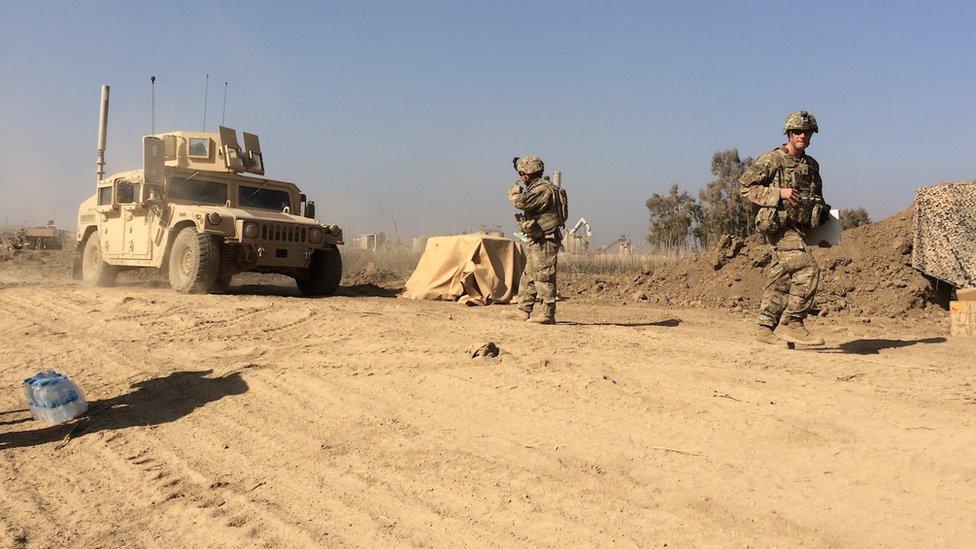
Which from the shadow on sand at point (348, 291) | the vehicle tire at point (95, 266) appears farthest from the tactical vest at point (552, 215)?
the vehicle tire at point (95, 266)

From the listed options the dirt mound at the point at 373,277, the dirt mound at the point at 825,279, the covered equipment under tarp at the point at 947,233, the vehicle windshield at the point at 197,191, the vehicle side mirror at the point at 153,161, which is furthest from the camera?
the dirt mound at the point at 373,277

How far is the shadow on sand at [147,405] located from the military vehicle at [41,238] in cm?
1994

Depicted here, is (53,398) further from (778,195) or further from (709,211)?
Result: (709,211)

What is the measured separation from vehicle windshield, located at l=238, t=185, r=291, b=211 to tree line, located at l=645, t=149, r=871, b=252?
46.2 ft

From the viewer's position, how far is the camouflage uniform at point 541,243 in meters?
6.66

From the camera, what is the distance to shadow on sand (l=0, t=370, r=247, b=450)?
Answer: 4.20 metres

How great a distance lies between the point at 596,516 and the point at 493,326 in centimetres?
380

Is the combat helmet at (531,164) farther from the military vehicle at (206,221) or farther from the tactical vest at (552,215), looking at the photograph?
the military vehicle at (206,221)

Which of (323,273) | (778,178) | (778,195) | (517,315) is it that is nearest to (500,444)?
(778,195)

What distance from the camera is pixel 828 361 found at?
4734mm

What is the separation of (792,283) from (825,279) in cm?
487

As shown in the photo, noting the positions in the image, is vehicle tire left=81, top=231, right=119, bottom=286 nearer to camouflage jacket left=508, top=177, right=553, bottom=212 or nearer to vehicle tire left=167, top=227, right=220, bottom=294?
vehicle tire left=167, top=227, right=220, bottom=294

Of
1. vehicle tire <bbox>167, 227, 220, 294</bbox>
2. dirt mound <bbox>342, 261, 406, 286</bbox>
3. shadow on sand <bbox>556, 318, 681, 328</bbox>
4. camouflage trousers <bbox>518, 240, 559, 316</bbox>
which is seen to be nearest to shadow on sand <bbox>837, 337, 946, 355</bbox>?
shadow on sand <bbox>556, 318, 681, 328</bbox>

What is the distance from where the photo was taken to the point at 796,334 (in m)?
5.21
